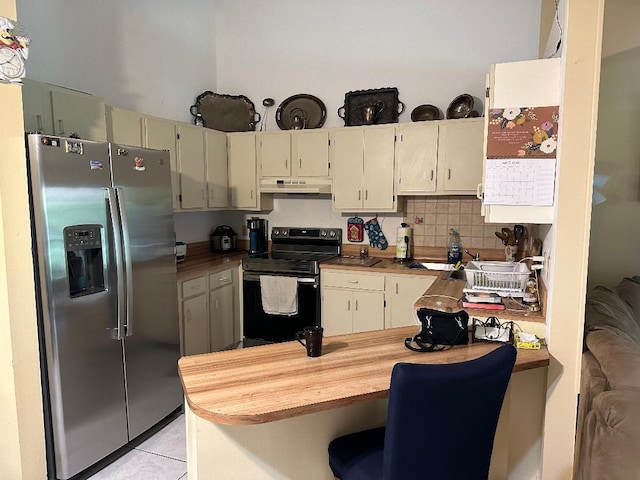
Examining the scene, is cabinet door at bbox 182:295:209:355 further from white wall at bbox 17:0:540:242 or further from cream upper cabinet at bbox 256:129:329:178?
cream upper cabinet at bbox 256:129:329:178

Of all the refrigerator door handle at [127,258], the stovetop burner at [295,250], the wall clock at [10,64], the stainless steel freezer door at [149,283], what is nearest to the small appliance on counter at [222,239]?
the stovetop burner at [295,250]

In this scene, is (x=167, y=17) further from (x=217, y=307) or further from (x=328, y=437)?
(x=328, y=437)

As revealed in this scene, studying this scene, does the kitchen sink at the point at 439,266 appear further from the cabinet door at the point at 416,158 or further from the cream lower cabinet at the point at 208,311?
the cream lower cabinet at the point at 208,311

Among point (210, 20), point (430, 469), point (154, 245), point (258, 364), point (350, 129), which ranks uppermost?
point (210, 20)

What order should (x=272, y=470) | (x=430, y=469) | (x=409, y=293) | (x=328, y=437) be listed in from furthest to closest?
(x=409, y=293) → (x=328, y=437) → (x=272, y=470) → (x=430, y=469)

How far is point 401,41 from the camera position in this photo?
3.95 meters

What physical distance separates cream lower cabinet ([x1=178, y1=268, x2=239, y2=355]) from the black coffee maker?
461mm

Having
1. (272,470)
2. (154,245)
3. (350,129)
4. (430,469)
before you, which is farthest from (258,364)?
(350,129)

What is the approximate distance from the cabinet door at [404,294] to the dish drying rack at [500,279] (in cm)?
95

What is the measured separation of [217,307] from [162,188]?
136cm

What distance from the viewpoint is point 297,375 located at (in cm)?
146

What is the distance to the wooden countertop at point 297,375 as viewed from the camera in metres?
1.25

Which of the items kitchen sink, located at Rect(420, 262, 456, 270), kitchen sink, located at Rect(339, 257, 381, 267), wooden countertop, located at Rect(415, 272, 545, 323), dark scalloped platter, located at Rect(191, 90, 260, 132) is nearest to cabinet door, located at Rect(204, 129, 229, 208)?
dark scalloped platter, located at Rect(191, 90, 260, 132)

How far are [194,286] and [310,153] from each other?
1.56 meters
